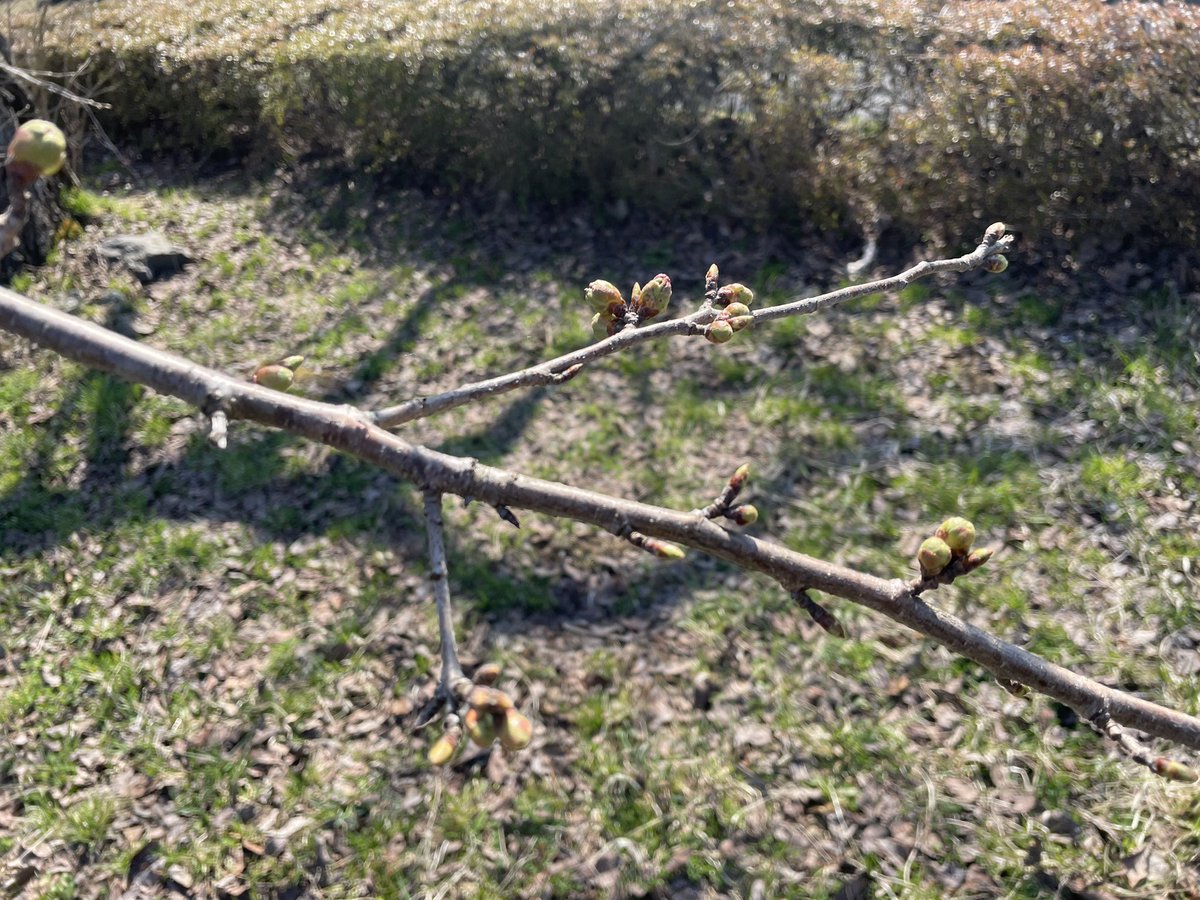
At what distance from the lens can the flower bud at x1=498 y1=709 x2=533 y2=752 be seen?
0.87 m

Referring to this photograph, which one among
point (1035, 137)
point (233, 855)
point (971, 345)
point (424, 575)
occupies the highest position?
point (1035, 137)

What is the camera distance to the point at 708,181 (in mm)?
5742

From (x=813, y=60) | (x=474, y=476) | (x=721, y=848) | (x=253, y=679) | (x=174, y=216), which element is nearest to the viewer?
(x=474, y=476)

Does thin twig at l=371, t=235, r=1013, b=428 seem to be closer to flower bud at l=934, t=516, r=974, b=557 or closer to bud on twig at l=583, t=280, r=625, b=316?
bud on twig at l=583, t=280, r=625, b=316

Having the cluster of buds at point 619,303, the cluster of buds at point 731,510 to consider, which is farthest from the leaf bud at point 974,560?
the cluster of buds at point 619,303

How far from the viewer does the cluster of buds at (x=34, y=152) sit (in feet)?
2.92

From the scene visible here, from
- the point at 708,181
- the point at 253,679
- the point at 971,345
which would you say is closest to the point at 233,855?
the point at 253,679

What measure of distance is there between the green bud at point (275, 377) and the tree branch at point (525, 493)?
0.16m

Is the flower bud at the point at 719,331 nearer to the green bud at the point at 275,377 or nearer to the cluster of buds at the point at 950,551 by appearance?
the cluster of buds at the point at 950,551

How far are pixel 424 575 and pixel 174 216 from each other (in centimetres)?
374

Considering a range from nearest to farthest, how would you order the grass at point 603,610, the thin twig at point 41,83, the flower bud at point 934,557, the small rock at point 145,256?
the flower bud at point 934,557 < the grass at point 603,610 < the thin twig at point 41,83 < the small rock at point 145,256

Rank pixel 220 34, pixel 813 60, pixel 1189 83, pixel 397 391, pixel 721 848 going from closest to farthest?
pixel 721 848, pixel 1189 83, pixel 397 391, pixel 813 60, pixel 220 34

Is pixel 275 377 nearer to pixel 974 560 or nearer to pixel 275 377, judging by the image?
pixel 275 377

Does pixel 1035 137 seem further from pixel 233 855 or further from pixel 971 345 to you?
pixel 233 855
